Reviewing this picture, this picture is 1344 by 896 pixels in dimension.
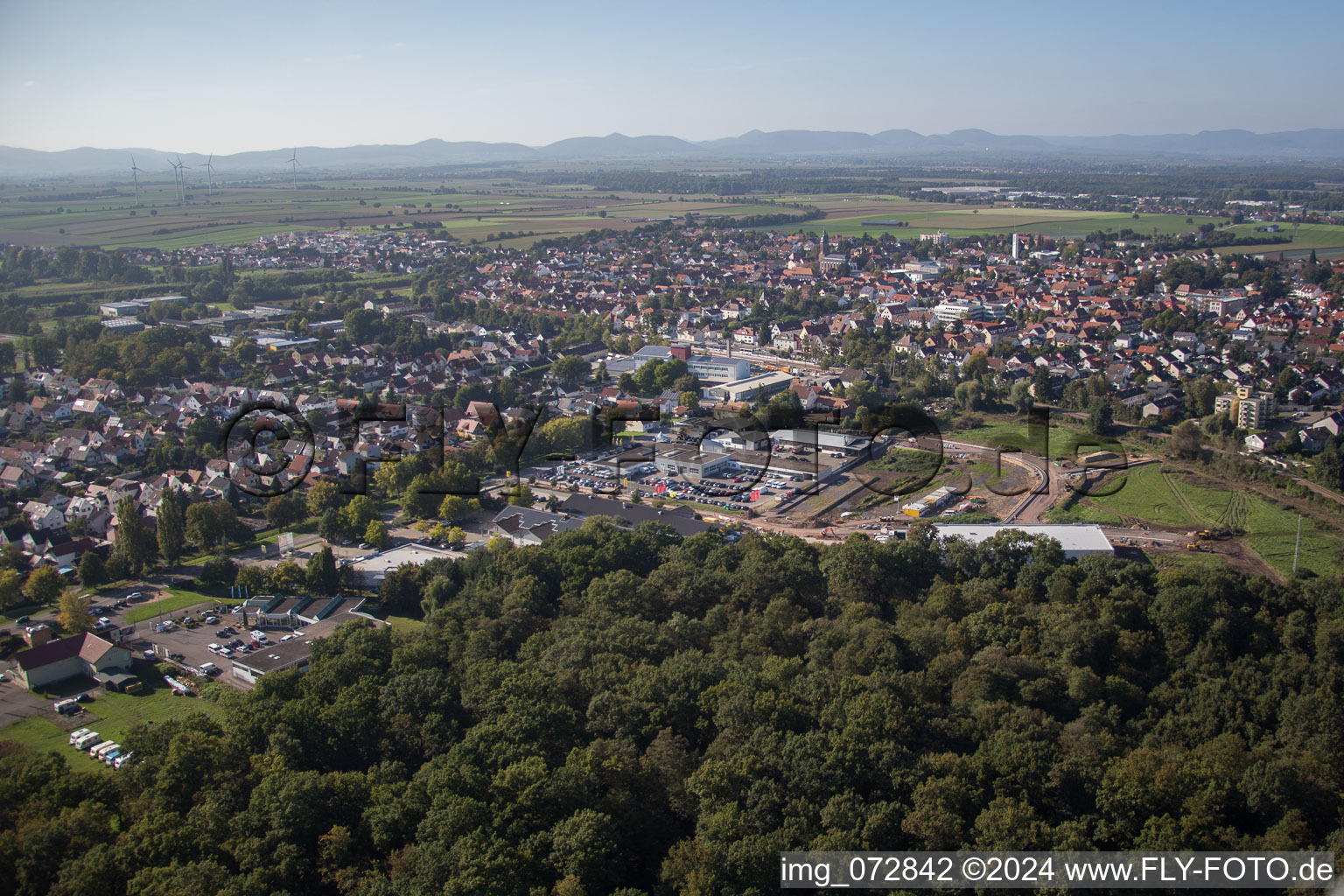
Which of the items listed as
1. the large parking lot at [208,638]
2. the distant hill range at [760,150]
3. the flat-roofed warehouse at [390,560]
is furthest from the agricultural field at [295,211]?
the large parking lot at [208,638]

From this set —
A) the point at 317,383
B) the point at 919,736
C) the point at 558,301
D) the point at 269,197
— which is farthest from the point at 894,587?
the point at 269,197

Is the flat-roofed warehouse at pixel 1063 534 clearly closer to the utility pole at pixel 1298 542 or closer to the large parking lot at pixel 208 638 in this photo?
Answer: the utility pole at pixel 1298 542

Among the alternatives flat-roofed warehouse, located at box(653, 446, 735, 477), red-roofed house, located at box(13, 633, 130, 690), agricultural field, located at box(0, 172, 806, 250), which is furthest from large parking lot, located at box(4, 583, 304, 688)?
agricultural field, located at box(0, 172, 806, 250)

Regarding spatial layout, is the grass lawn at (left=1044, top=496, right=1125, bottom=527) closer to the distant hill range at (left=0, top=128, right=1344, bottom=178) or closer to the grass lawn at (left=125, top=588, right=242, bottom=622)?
the grass lawn at (left=125, top=588, right=242, bottom=622)

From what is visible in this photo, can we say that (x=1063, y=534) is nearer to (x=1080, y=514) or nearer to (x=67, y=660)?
(x=1080, y=514)

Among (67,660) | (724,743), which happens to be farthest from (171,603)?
(724,743)

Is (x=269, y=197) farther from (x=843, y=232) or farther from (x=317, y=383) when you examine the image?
(x=317, y=383)
